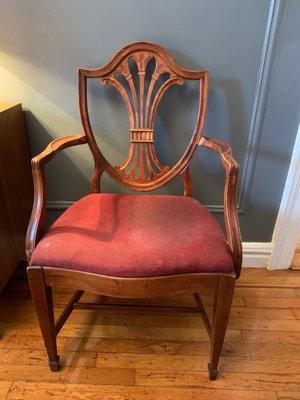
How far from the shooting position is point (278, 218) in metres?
1.44

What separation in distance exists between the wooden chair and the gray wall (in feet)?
0.41

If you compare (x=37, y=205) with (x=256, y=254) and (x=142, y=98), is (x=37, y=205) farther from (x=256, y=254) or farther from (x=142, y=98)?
(x=256, y=254)

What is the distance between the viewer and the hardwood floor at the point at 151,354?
99 centimetres

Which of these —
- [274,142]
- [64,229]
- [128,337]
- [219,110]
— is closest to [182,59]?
[219,110]

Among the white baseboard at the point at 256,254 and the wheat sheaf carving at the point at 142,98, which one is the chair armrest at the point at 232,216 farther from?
the white baseboard at the point at 256,254

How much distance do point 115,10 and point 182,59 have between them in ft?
1.00

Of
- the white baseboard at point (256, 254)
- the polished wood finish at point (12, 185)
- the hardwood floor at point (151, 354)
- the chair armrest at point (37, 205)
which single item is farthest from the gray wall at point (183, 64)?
the hardwood floor at point (151, 354)

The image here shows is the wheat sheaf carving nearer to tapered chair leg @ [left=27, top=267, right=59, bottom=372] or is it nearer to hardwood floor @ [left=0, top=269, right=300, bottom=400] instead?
tapered chair leg @ [left=27, top=267, right=59, bottom=372]

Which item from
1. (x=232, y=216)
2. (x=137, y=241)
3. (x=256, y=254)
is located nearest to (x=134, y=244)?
(x=137, y=241)

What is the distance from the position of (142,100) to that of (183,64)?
0.23 m

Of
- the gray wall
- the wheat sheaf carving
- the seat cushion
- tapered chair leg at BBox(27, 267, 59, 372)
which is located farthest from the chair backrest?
tapered chair leg at BBox(27, 267, 59, 372)

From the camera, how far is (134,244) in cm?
84

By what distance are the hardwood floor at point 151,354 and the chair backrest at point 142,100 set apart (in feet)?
1.88

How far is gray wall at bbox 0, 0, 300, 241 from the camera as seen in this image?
3.57ft
